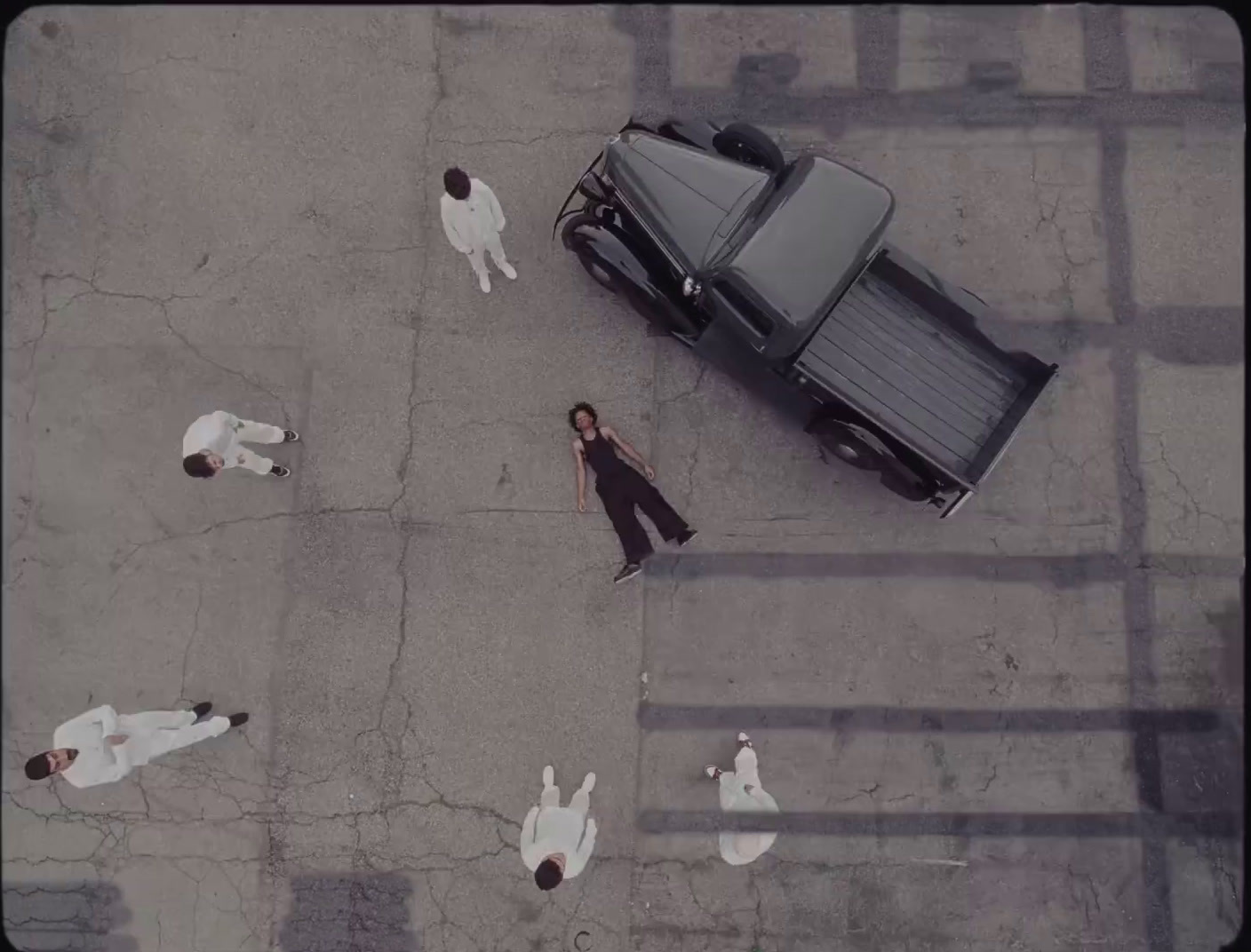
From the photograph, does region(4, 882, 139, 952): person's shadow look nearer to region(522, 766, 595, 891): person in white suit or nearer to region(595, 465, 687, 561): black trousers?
region(522, 766, 595, 891): person in white suit

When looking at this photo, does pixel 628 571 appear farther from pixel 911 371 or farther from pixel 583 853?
pixel 911 371

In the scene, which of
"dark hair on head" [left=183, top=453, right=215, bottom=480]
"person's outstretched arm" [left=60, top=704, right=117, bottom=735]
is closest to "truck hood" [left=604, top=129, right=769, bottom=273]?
"dark hair on head" [left=183, top=453, right=215, bottom=480]

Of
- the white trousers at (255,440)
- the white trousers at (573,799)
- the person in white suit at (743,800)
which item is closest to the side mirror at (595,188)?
the white trousers at (255,440)

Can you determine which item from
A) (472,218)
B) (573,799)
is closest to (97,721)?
(573,799)

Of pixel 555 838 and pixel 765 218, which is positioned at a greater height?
pixel 765 218

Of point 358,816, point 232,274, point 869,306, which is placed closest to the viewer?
point 869,306

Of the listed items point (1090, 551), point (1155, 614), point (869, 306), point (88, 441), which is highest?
point (869, 306)

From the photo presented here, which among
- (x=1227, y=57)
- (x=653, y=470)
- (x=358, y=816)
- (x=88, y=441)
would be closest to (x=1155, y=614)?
(x=653, y=470)

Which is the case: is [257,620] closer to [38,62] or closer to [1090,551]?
[38,62]
